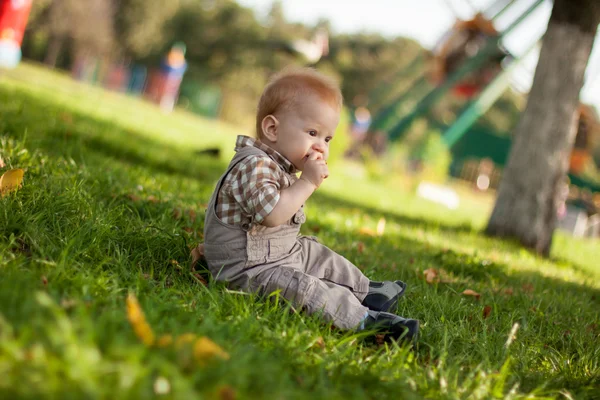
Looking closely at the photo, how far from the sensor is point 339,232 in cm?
400

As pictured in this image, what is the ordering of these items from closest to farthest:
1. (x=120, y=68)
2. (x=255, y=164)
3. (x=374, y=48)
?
(x=255, y=164) < (x=120, y=68) < (x=374, y=48)

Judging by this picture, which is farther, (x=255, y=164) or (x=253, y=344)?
(x=255, y=164)

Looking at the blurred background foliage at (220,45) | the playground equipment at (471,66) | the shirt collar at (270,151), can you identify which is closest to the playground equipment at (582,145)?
the playground equipment at (471,66)

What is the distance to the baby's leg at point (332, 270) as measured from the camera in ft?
7.90

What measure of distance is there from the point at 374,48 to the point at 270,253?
42.1 metres

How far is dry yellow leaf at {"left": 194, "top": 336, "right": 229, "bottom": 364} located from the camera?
1.31 meters

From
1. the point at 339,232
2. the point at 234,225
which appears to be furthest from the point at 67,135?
the point at 234,225

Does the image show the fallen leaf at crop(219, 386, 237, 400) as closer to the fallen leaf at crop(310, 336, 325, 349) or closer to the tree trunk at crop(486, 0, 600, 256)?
the fallen leaf at crop(310, 336, 325, 349)

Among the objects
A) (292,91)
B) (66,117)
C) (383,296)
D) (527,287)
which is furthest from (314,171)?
(66,117)

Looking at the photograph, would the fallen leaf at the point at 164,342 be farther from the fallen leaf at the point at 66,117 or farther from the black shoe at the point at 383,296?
the fallen leaf at the point at 66,117

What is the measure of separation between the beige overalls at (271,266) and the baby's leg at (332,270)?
0.02 meters

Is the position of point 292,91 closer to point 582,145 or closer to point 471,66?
point 471,66

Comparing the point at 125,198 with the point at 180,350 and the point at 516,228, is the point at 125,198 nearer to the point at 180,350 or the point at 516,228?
the point at 180,350

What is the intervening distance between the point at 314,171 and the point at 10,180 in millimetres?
1211
